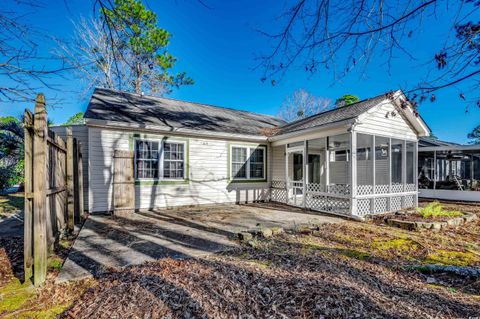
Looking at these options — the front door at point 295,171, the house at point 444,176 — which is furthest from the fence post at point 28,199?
the house at point 444,176

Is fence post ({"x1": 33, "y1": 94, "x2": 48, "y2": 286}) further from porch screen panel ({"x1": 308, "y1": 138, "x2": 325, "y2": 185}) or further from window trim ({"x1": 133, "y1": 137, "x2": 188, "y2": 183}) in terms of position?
porch screen panel ({"x1": 308, "y1": 138, "x2": 325, "y2": 185})

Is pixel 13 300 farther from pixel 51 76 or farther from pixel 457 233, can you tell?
pixel 457 233

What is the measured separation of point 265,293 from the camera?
2654mm

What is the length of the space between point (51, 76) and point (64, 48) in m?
0.80

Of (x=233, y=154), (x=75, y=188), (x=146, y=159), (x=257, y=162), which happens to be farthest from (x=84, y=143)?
(x=257, y=162)

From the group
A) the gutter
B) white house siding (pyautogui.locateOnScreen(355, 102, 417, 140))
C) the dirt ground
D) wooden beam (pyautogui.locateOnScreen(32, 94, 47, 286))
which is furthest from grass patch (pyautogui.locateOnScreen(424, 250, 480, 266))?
wooden beam (pyautogui.locateOnScreen(32, 94, 47, 286))

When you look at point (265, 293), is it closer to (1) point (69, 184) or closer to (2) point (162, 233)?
(2) point (162, 233)

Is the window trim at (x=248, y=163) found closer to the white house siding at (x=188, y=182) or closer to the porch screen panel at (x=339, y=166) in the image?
the white house siding at (x=188, y=182)

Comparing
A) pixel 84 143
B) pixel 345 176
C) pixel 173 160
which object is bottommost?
pixel 345 176

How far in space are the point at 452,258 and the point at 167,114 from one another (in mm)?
9800

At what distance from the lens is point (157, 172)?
8531 mm

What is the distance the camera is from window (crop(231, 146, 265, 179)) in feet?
33.6

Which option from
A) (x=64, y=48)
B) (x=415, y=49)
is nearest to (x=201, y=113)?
(x=64, y=48)

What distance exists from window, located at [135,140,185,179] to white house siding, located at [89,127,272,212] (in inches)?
11.9
